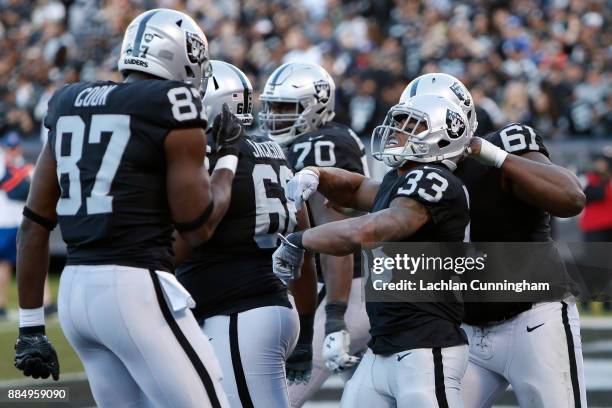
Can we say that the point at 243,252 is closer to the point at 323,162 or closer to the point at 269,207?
the point at 269,207

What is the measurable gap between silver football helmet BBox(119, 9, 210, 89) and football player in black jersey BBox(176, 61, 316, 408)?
0.53 meters

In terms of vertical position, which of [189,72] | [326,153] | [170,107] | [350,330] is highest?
[189,72]

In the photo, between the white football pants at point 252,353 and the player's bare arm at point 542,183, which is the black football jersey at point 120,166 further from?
the player's bare arm at point 542,183

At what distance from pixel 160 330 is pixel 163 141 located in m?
0.58

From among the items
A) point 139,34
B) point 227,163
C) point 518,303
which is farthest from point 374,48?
point 139,34

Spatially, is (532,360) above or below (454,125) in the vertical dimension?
below

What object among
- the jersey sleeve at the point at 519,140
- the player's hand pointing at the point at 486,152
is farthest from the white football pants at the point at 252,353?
the jersey sleeve at the point at 519,140

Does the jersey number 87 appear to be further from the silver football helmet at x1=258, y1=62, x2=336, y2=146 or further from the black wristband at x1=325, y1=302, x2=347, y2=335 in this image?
the silver football helmet at x1=258, y1=62, x2=336, y2=146

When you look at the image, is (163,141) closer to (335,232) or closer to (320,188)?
→ (335,232)

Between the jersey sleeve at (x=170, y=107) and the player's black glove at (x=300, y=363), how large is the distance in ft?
4.90

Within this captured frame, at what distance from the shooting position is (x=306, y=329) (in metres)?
4.70

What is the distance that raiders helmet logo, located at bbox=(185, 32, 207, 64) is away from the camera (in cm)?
380

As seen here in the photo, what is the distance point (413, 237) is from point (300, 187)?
53 cm

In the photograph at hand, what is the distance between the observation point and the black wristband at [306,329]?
185 inches
